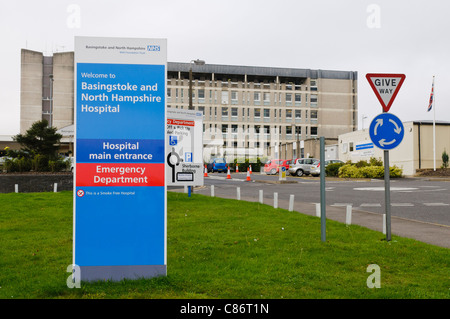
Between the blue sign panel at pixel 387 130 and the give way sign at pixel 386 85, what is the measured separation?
29 cm

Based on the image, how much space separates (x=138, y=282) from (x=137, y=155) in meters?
1.37

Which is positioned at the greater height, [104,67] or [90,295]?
[104,67]

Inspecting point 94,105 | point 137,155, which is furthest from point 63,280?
point 94,105

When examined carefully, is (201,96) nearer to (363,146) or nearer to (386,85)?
(363,146)

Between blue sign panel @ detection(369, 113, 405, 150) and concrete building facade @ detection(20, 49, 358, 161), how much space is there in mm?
72953

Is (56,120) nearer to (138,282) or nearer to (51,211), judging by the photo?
(51,211)

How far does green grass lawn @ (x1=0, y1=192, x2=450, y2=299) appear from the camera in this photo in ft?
15.0

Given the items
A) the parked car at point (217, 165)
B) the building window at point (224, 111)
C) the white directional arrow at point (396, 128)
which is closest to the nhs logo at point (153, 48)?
the white directional arrow at point (396, 128)

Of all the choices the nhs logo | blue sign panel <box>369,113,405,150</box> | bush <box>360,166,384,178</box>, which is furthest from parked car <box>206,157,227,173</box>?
the nhs logo

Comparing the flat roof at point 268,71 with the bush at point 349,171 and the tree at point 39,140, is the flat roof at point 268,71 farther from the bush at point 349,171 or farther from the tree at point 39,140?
the tree at point 39,140

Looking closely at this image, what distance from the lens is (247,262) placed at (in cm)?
579

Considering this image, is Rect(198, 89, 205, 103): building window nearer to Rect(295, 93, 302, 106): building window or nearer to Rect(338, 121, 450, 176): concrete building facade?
Rect(295, 93, 302, 106): building window

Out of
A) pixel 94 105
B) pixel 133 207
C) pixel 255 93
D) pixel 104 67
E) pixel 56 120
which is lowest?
pixel 133 207

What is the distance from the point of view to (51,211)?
11.3m
